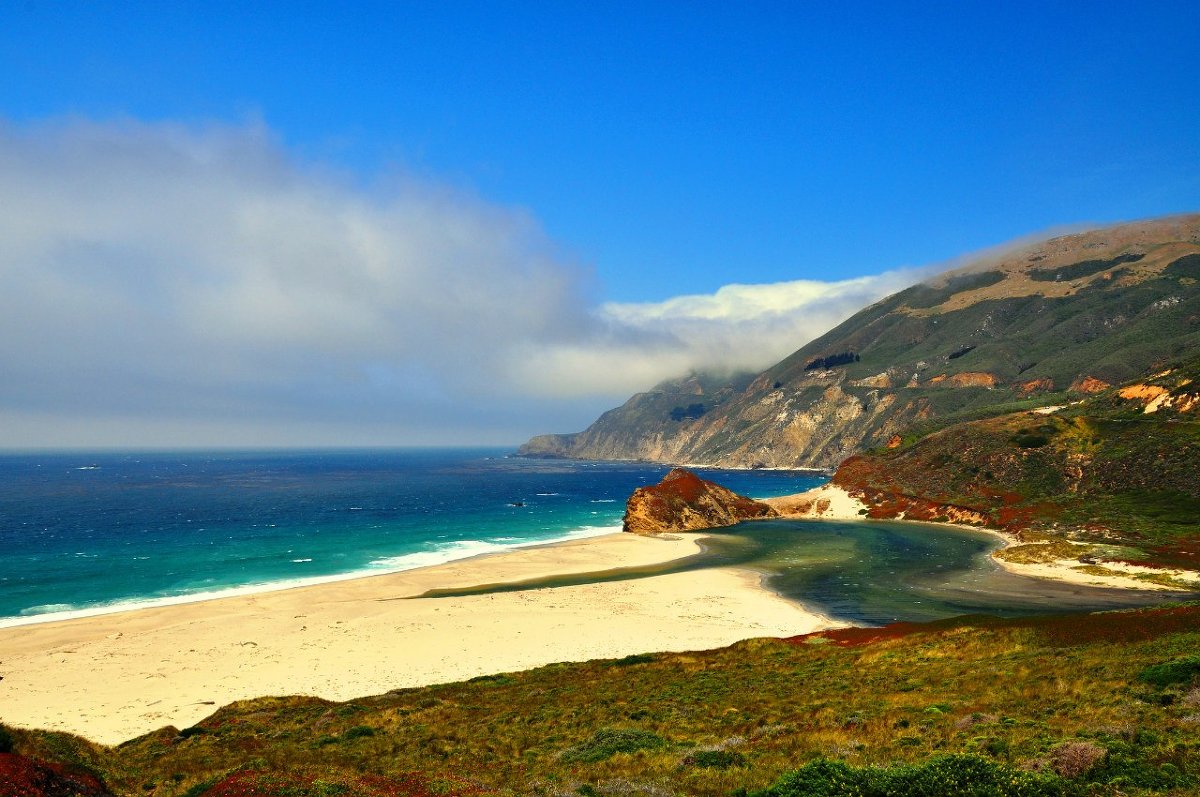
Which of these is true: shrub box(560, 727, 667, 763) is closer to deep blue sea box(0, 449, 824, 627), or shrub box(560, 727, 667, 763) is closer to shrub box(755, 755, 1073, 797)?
shrub box(755, 755, 1073, 797)

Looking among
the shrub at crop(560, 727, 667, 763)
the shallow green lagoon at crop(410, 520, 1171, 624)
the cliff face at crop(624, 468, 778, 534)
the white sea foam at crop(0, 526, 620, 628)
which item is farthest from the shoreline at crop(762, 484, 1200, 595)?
the shrub at crop(560, 727, 667, 763)

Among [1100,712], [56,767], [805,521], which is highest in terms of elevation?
[56,767]

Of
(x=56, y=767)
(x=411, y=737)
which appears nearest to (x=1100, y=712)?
(x=411, y=737)

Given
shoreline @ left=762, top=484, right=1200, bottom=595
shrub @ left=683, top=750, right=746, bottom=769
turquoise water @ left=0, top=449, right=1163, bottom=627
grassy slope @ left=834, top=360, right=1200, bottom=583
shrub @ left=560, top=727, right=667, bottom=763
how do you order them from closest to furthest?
shrub @ left=683, top=750, right=746, bottom=769
shrub @ left=560, top=727, right=667, bottom=763
turquoise water @ left=0, top=449, right=1163, bottom=627
shoreline @ left=762, top=484, right=1200, bottom=595
grassy slope @ left=834, top=360, right=1200, bottom=583

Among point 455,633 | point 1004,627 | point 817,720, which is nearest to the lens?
point 817,720

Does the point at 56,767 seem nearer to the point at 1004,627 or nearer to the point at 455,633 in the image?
the point at 455,633

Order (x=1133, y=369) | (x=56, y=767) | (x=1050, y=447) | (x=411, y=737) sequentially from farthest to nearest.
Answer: (x=1133, y=369) → (x=1050, y=447) → (x=411, y=737) → (x=56, y=767)

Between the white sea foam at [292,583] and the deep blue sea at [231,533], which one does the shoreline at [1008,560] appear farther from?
the white sea foam at [292,583]
